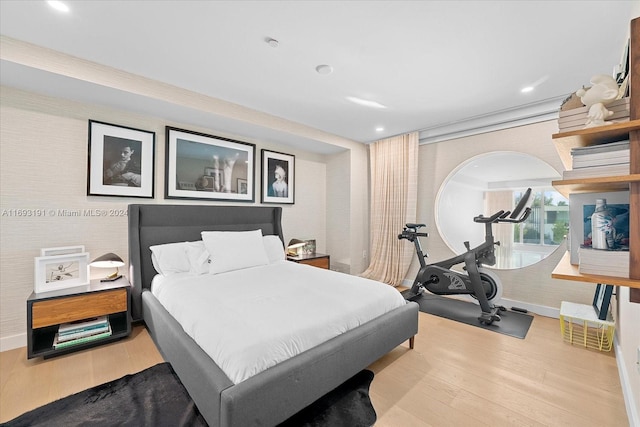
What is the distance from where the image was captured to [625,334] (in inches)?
77.6

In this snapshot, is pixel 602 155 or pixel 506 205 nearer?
pixel 602 155

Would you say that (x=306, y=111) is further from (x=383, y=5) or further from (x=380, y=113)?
(x=383, y=5)

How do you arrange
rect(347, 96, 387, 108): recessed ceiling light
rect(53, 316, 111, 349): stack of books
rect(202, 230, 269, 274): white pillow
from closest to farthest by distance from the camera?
rect(53, 316, 111, 349): stack of books, rect(202, 230, 269, 274): white pillow, rect(347, 96, 387, 108): recessed ceiling light

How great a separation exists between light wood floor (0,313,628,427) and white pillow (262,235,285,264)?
1542 mm

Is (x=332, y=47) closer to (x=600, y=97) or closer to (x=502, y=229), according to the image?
(x=600, y=97)

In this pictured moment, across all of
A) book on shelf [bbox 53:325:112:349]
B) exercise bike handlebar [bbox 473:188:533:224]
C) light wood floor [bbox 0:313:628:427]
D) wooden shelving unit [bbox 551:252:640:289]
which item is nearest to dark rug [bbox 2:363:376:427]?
light wood floor [bbox 0:313:628:427]

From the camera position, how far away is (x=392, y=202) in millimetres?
4625

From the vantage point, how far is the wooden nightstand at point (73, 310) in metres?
2.25

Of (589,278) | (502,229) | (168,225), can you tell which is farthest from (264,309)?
(502,229)

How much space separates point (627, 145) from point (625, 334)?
1859 mm

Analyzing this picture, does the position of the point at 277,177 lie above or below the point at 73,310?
above

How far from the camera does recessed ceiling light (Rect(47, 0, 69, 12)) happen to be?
1761 millimetres

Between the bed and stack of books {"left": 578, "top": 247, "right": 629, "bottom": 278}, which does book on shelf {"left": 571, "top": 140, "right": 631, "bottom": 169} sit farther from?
the bed

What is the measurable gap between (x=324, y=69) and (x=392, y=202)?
8.72 feet
